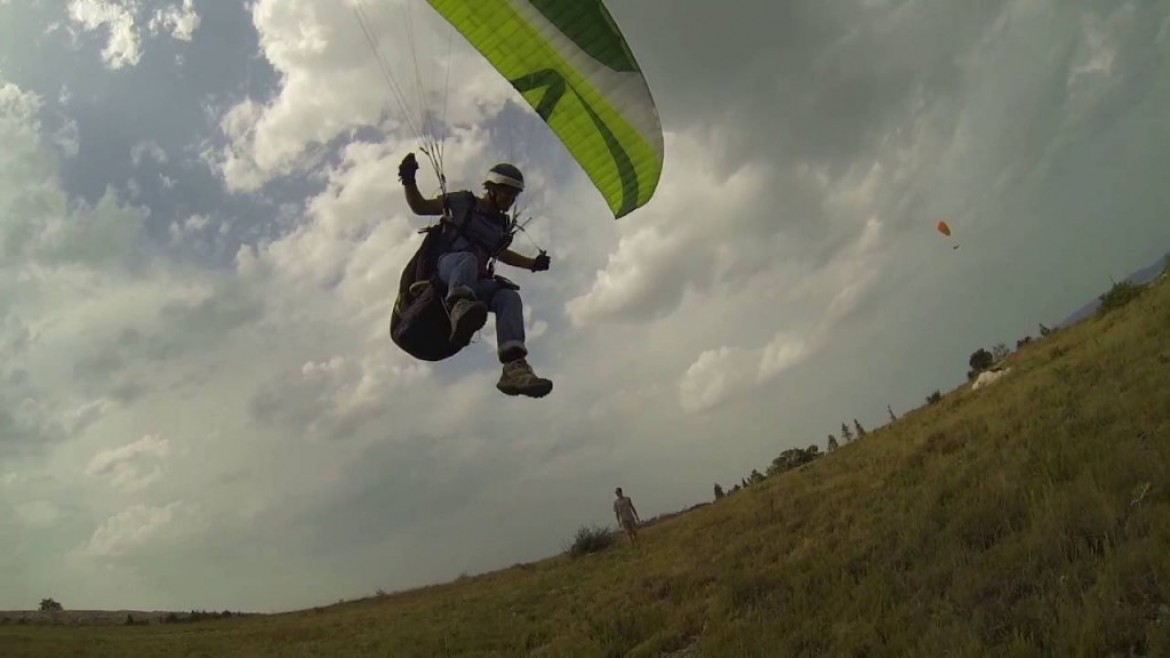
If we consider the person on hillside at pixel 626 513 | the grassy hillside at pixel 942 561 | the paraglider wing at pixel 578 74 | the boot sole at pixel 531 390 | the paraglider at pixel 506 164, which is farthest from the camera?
the person on hillside at pixel 626 513

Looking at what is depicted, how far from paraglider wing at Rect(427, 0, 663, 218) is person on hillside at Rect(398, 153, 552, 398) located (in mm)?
1073

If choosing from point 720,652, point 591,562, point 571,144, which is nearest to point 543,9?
point 571,144

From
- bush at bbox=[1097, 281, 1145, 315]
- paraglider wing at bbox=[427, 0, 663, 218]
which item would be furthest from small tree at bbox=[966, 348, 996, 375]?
paraglider wing at bbox=[427, 0, 663, 218]

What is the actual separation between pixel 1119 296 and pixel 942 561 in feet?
66.2

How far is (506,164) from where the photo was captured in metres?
7.43

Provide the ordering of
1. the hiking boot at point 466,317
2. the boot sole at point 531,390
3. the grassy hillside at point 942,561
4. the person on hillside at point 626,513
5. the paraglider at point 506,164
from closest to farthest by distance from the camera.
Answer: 1. the grassy hillside at point 942,561
2. the hiking boot at point 466,317
3. the boot sole at point 531,390
4. the paraglider at point 506,164
5. the person on hillside at point 626,513

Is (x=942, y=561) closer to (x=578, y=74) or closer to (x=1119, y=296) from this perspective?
(x=578, y=74)

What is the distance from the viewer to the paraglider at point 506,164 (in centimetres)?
671

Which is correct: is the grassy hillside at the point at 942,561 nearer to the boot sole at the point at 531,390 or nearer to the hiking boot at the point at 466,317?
the boot sole at the point at 531,390

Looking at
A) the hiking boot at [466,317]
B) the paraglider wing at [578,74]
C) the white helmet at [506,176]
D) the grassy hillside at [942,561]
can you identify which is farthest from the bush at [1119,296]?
the hiking boot at [466,317]

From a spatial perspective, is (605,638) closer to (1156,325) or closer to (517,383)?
(517,383)

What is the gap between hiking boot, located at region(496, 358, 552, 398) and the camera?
6312 mm

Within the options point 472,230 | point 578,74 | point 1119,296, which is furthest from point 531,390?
point 1119,296

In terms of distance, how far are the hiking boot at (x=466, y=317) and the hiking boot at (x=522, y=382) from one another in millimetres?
493
